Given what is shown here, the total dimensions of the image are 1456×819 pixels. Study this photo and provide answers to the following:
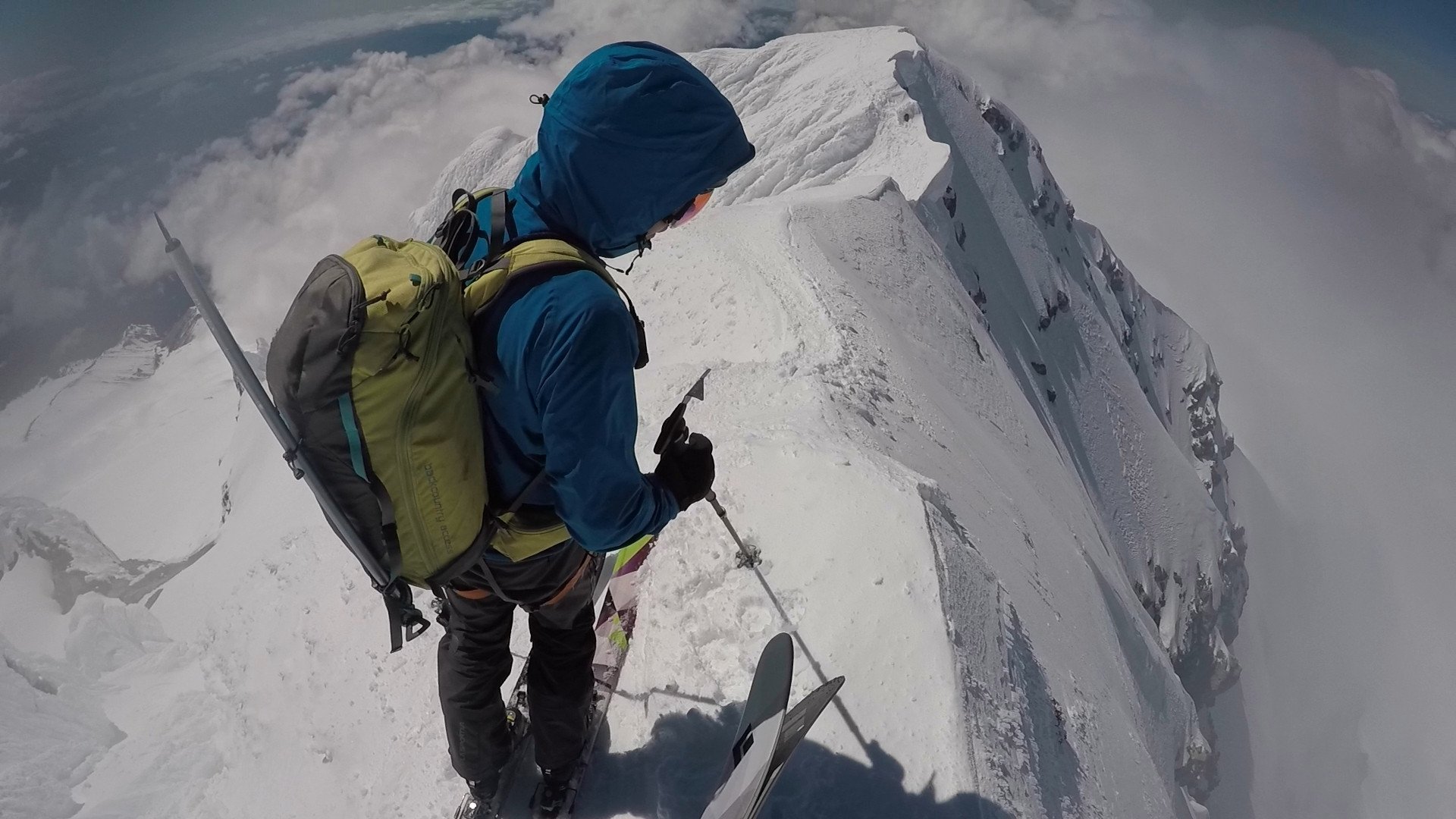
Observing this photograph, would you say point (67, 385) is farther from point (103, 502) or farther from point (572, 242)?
point (572, 242)

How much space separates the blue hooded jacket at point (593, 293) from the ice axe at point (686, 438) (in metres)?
0.42

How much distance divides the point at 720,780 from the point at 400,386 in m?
2.16

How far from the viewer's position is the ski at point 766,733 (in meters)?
2.29

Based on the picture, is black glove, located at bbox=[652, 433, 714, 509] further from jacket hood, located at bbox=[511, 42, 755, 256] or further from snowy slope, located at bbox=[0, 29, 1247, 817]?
snowy slope, located at bbox=[0, 29, 1247, 817]

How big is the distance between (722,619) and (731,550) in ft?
1.28

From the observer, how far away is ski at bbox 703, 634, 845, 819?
2293mm

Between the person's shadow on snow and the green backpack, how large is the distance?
1.59 meters

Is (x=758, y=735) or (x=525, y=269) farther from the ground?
(x=525, y=269)

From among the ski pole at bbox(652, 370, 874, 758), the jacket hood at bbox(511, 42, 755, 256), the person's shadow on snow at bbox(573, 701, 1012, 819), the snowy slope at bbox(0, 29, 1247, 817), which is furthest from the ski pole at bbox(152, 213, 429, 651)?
the snowy slope at bbox(0, 29, 1247, 817)

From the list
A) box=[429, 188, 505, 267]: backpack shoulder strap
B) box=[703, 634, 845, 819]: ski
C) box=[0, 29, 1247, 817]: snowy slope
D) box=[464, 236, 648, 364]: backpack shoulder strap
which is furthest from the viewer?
box=[0, 29, 1247, 817]: snowy slope

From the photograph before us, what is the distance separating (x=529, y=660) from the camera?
2.72 meters

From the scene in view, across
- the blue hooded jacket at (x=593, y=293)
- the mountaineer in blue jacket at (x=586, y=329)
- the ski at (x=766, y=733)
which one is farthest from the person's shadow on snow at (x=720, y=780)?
the blue hooded jacket at (x=593, y=293)

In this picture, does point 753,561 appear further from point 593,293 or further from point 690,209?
point 593,293

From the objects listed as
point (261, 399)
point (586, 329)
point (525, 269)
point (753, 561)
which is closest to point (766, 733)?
Result: point (753, 561)
